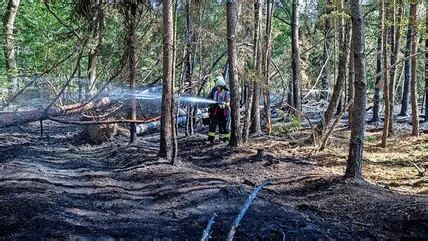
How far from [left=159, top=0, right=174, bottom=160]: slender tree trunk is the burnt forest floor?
0.51m

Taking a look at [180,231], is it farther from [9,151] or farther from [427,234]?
[9,151]

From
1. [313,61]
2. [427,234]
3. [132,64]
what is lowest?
[427,234]

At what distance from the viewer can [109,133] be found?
15.5 meters

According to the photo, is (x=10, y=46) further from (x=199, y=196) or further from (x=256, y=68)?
(x=199, y=196)

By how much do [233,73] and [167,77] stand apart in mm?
2707

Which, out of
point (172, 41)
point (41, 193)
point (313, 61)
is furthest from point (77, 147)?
point (313, 61)

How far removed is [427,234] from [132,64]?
9.28m

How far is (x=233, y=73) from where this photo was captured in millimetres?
12281

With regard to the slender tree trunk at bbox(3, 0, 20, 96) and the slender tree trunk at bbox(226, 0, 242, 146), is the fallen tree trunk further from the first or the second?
the slender tree trunk at bbox(3, 0, 20, 96)

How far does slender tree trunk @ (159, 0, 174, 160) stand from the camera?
9.99 m

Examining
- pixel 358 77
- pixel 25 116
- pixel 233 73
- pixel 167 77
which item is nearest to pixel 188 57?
pixel 233 73

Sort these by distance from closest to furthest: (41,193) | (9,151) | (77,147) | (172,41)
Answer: (41,193) → (172,41) → (9,151) → (77,147)

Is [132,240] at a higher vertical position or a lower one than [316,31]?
lower

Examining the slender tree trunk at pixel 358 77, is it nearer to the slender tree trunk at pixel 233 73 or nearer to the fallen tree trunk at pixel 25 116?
the slender tree trunk at pixel 233 73
